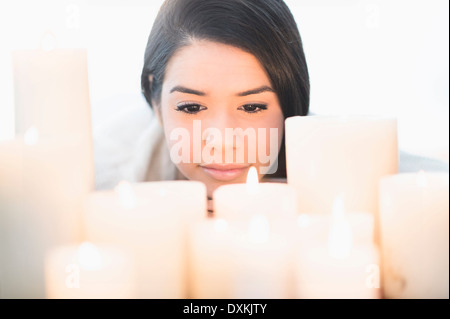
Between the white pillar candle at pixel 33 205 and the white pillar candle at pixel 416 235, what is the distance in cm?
30

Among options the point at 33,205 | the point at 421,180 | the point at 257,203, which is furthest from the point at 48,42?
the point at 421,180

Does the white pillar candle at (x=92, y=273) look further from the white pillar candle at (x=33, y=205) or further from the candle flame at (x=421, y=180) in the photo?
the candle flame at (x=421, y=180)

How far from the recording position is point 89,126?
23.2 inches

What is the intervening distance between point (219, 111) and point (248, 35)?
154 millimetres

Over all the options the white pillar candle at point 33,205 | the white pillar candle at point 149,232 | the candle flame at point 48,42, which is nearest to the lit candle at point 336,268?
the white pillar candle at point 149,232

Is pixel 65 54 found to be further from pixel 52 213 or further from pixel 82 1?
pixel 82 1

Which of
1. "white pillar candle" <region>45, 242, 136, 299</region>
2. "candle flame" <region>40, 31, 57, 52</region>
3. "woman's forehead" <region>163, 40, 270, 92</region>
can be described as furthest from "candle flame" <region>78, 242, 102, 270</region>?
"woman's forehead" <region>163, 40, 270, 92</region>

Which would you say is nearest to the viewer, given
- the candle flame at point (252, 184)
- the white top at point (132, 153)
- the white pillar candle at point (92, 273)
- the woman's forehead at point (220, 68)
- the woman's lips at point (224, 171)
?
the white pillar candle at point (92, 273)

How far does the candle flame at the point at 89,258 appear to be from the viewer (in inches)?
16.4

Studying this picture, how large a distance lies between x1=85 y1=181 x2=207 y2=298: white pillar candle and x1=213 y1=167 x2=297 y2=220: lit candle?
0.13ft

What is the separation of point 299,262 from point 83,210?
223 millimetres

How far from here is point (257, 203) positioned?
1.65 feet

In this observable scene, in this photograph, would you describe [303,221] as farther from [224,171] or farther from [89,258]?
[224,171]
